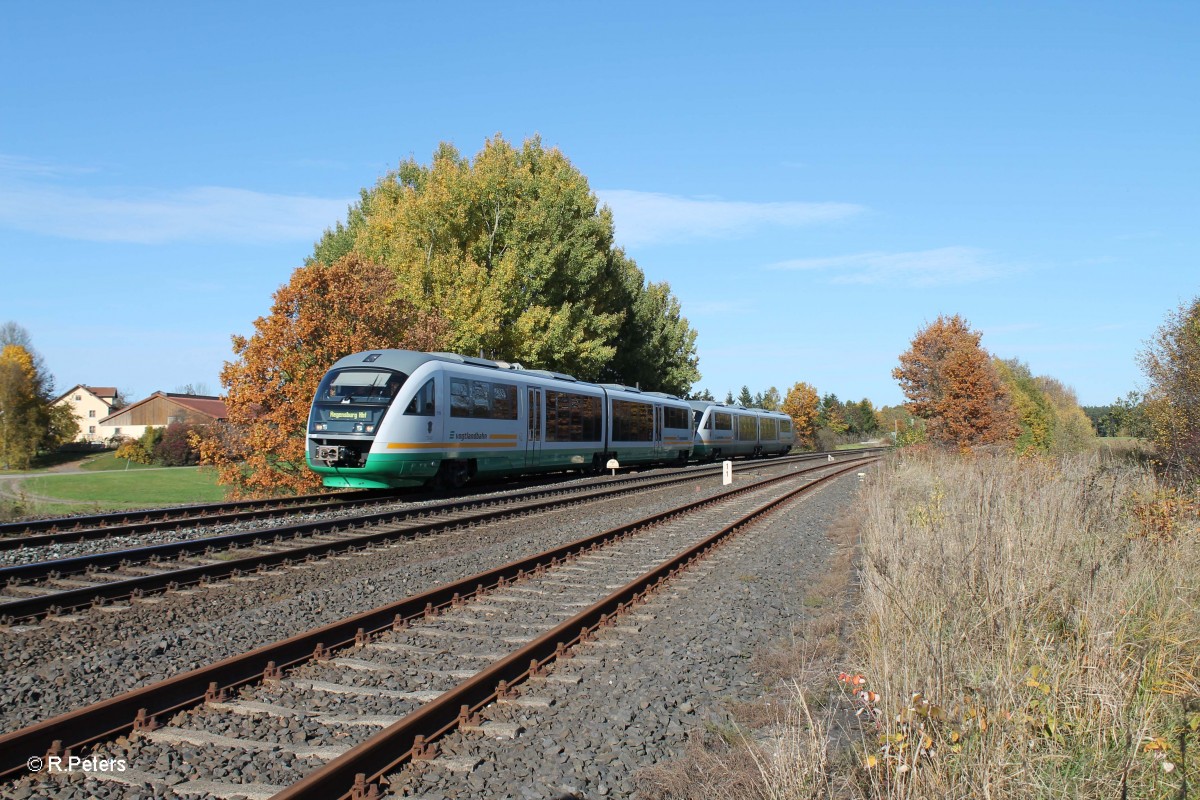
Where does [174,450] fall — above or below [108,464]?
above

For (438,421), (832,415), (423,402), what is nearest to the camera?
(423,402)

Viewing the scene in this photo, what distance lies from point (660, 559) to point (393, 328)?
57.6ft

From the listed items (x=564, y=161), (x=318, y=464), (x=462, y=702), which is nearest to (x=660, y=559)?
(x=462, y=702)

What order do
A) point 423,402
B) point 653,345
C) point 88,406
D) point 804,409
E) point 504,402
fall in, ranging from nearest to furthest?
point 423,402, point 504,402, point 653,345, point 804,409, point 88,406

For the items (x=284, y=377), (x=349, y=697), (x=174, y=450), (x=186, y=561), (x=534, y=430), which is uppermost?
(x=284, y=377)

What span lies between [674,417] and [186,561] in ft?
90.6

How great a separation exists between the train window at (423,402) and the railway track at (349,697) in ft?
28.1

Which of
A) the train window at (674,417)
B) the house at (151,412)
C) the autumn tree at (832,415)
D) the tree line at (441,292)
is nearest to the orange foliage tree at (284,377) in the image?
the tree line at (441,292)

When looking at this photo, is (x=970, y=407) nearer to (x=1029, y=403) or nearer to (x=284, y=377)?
(x=284, y=377)

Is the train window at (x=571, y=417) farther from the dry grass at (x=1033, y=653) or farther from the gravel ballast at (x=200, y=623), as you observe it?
the dry grass at (x=1033, y=653)

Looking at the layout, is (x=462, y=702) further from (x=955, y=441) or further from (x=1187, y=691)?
(x=955, y=441)

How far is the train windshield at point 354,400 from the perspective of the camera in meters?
16.2

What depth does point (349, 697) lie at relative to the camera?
16.9 ft

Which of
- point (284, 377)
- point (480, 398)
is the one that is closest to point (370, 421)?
point (480, 398)
